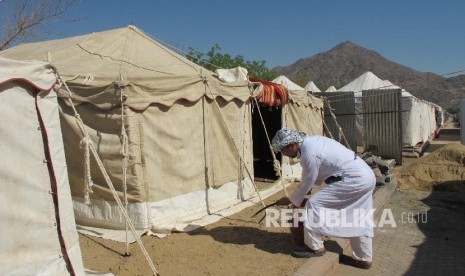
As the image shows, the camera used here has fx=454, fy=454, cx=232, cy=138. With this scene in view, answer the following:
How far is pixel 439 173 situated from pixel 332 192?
709 centimetres

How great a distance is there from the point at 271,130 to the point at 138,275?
22.4 ft

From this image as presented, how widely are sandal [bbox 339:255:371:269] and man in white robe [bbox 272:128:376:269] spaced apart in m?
0.01

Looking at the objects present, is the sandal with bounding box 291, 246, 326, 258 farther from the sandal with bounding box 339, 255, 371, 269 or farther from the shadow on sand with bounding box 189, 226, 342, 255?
the sandal with bounding box 339, 255, 371, 269

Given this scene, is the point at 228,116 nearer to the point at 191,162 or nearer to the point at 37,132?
the point at 191,162

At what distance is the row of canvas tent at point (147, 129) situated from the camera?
5.88 m

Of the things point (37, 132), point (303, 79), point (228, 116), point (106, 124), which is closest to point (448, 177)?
point (228, 116)

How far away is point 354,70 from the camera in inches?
4405

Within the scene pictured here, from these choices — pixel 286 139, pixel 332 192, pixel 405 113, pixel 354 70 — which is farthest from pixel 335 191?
pixel 354 70

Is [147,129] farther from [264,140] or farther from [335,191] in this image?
[264,140]

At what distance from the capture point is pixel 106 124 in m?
5.94

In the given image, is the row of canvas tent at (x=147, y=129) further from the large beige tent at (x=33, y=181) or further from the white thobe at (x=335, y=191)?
the white thobe at (x=335, y=191)

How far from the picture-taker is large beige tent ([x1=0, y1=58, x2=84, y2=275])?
3164mm

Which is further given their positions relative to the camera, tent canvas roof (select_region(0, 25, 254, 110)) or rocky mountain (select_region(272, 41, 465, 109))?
rocky mountain (select_region(272, 41, 465, 109))

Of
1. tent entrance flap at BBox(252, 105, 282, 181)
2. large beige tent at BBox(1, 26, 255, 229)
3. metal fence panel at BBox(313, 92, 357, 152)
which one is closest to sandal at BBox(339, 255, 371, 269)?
large beige tent at BBox(1, 26, 255, 229)
